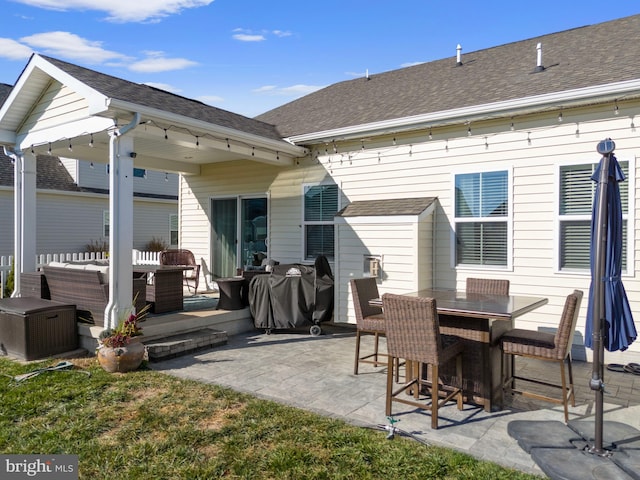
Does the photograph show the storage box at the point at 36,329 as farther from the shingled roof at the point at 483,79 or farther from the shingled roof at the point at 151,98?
the shingled roof at the point at 483,79

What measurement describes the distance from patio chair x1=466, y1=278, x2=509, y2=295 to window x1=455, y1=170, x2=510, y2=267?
3.51 feet

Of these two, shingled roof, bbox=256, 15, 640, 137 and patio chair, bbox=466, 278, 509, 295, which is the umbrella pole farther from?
shingled roof, bbox=256, 15, 640, 137

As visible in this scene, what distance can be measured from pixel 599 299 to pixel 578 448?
1031 millimetres

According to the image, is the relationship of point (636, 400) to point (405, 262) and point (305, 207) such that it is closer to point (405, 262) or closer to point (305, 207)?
point (405, 262)

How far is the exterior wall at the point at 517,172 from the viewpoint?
16.8ft

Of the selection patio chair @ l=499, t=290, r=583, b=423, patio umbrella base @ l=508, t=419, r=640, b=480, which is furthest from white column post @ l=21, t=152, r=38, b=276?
patio umbrella base @ l=508, t=419, r=640, b=480

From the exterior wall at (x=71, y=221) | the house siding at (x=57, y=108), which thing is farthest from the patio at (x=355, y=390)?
the exterior wall at (x=71, y=221)

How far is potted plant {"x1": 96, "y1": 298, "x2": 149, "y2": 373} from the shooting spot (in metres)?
4.73

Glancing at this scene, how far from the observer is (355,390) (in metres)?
4.21

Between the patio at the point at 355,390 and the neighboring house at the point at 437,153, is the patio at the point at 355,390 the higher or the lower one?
the lower one

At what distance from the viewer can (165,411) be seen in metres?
3.67

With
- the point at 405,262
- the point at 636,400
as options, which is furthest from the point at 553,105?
the point at 636,400

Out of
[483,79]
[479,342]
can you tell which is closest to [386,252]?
[479,342]

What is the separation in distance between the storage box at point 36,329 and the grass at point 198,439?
44.7 inches
